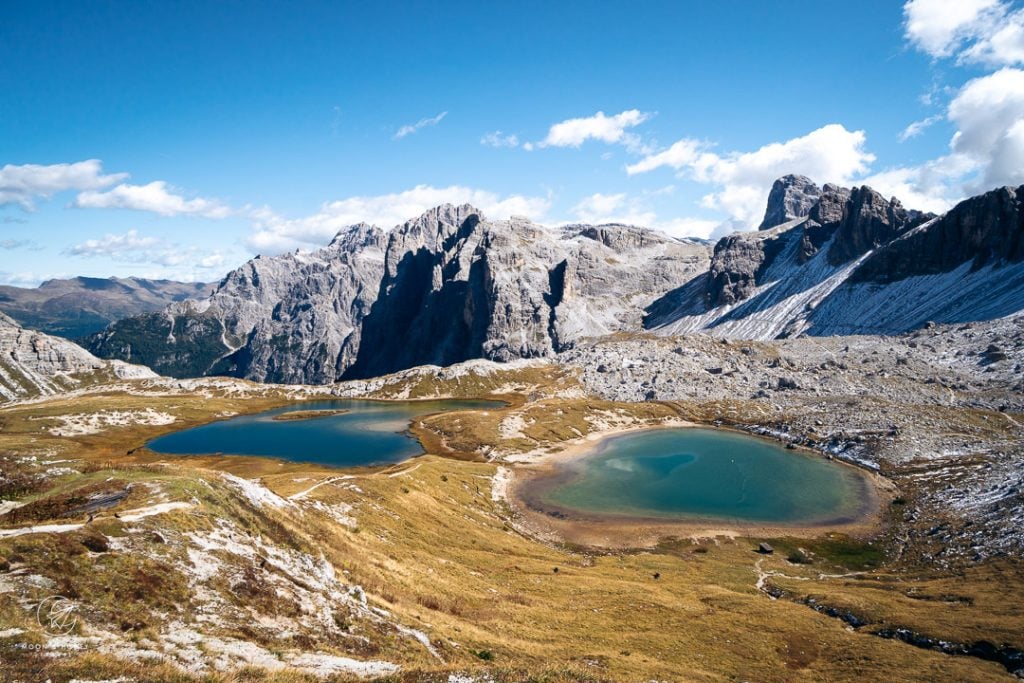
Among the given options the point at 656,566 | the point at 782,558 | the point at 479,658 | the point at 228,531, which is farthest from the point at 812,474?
the point at 228,531

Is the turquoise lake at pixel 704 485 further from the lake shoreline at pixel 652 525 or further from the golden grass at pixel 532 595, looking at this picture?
the golden grass at pixel 532 595

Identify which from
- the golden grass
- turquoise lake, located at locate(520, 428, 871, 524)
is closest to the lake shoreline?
turquoise lake, located at locate(520, 428, 871, 524)

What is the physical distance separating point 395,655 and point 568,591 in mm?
26171

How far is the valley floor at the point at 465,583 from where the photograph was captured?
22.7 meters

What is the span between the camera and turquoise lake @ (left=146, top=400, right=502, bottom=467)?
12769cm

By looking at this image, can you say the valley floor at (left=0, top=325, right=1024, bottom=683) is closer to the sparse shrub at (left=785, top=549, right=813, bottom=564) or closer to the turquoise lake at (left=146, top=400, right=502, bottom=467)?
the sparse shrub at (left=785, top=549, right=813, bottom=564)

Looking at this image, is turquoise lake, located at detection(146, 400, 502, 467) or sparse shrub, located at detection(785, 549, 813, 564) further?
turquoise lake, located at detection(146, 400, 502, 467)

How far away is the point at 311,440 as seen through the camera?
14662 centimetres

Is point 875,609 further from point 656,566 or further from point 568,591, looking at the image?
point 568,591

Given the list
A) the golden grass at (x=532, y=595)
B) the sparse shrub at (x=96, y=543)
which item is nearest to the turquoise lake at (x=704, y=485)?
the golden grass at (x=532, y=595)

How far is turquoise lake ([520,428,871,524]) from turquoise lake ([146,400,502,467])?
148ft

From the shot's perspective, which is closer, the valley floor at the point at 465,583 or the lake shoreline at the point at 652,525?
the valley floor at the point at 465,583

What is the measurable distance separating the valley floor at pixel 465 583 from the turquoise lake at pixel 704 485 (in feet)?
23.8

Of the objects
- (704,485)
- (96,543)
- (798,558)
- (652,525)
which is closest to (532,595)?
(96,543)
